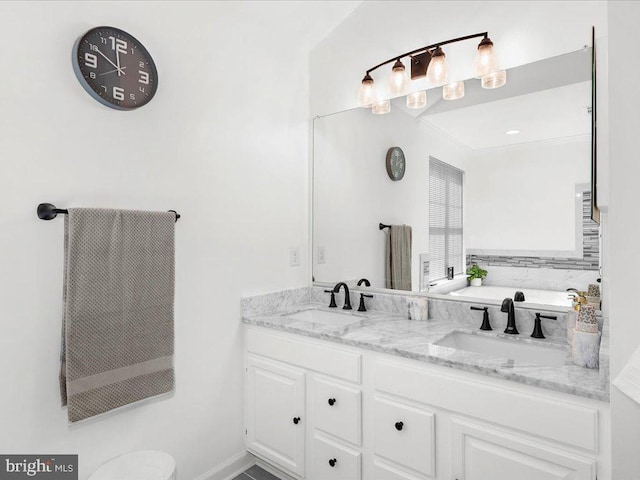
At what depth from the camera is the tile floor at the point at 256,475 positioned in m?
2.06

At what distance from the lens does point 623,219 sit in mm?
914

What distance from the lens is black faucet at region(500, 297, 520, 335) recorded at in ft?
5.73

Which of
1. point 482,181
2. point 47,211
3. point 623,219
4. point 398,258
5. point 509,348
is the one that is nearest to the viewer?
point 623,219

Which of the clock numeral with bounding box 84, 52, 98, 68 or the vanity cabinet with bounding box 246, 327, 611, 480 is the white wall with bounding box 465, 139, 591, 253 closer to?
the vanity cabinet with bounding box 246, 327, 611, 480

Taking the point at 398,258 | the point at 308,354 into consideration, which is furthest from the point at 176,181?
the point at 398,258

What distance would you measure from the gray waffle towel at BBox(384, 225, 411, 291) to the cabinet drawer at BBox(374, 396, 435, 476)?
80 cm

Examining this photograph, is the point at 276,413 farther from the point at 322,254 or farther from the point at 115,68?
the point at 115,68

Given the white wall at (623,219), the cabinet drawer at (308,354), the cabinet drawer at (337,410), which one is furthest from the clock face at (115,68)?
the white wall at (623,219)

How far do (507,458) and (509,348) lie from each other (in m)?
0.52

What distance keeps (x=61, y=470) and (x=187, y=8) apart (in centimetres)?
214

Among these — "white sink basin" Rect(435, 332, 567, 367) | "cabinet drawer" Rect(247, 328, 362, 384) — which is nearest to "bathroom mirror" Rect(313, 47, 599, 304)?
"white sink basin" Rect(435, 332, 567, 367)

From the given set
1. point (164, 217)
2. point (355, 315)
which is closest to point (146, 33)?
point (164, 217)

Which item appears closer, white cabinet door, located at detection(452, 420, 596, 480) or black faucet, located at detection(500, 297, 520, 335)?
white cabinet door, located at detection(452, 420, 596, 480)

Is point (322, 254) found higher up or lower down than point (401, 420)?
higher up
